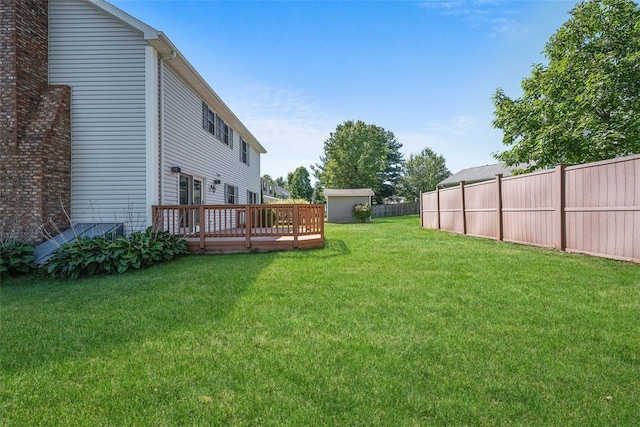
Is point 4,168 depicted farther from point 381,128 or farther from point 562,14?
point 381,128

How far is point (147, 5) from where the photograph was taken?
31.6ft

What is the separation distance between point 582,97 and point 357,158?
2726 cm

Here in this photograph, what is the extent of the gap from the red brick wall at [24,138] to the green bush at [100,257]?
67.5 inches

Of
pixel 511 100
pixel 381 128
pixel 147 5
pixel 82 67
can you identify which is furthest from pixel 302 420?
pixel 381 128

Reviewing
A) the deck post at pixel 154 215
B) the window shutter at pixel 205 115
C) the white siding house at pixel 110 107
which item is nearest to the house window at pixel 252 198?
the window shutter at pixel 205 115

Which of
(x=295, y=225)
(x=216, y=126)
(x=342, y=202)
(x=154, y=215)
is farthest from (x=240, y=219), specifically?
(x=342, y=202)

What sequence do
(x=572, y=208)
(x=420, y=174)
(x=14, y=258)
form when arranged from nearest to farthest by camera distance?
(x=14, y=258), (x=572, y=208), (x=420, y=174)

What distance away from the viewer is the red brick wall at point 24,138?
6902mm

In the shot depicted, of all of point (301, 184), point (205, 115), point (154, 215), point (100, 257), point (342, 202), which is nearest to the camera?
point (100, 257)

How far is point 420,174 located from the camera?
43.2 meters

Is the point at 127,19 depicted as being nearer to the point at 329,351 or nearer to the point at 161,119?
the point at 161,119

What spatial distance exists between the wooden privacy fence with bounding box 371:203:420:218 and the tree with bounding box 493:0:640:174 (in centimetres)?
1941

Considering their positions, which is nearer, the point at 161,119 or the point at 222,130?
the point at 161,119

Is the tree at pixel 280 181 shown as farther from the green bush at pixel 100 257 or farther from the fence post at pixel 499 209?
the green bush at pixel 100 257
